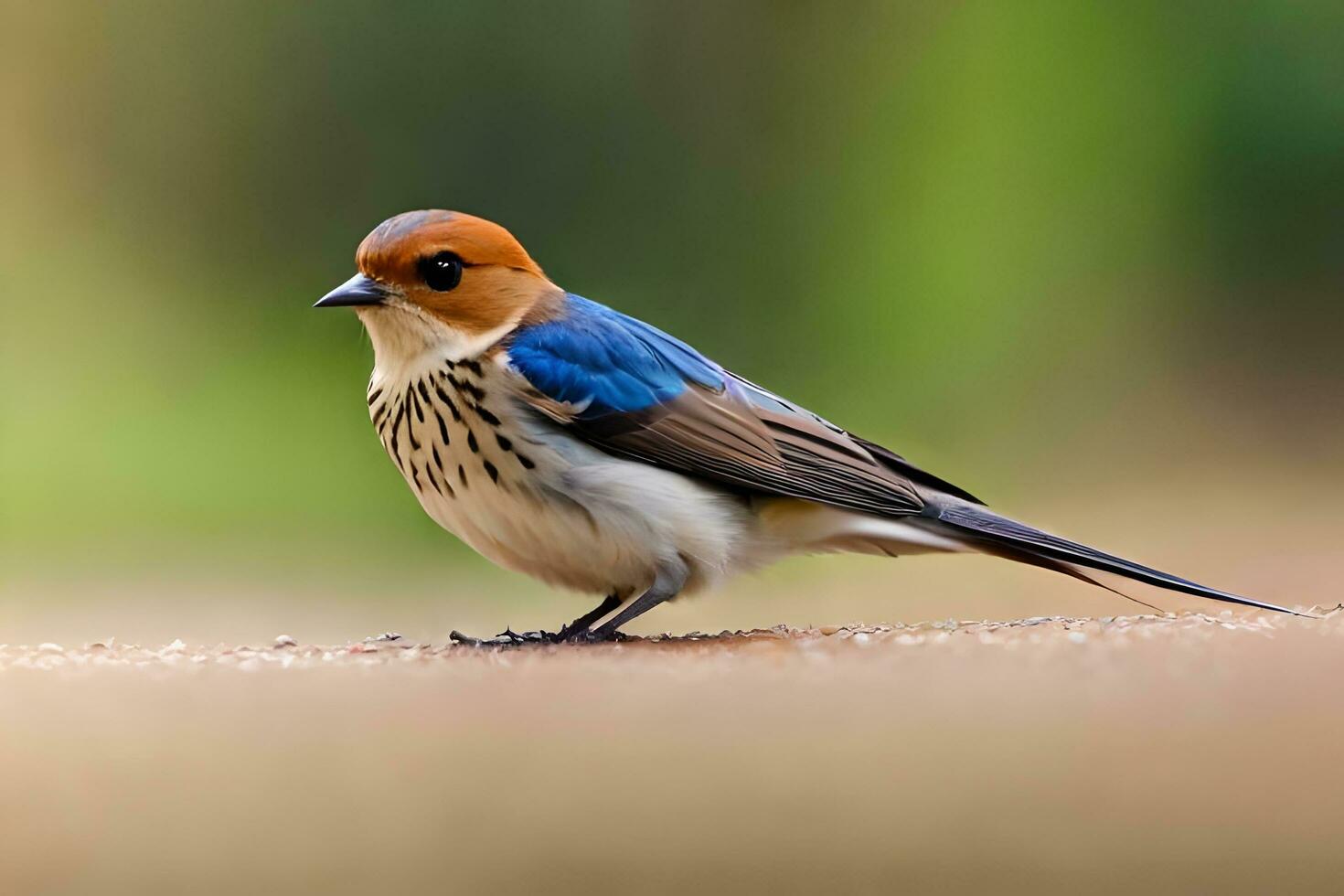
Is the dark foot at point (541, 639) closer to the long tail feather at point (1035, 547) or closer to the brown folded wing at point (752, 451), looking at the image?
the brown folded wing at point (752, 451)

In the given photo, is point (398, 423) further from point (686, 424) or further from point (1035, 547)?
point (1035, 547)

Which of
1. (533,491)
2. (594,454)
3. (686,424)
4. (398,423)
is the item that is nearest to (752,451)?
(686,424)

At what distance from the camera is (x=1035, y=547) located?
2.15 metres

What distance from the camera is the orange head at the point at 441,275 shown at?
2.16 meters

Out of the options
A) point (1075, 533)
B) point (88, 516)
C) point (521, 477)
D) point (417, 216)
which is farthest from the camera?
point (88, 516)

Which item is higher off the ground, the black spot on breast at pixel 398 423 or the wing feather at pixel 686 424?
the wing feather at pixel 686 424

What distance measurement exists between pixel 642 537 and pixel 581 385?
24 cm

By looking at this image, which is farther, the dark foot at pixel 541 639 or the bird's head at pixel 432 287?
the bird's head at pixel 432 287

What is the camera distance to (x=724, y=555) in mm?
2164

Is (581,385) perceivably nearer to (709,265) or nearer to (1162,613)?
(1162,613)

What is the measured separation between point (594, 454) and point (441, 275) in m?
0.37

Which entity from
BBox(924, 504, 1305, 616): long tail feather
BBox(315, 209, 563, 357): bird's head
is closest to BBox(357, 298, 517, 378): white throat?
BBox(315, 209, 563, 357): bird's head

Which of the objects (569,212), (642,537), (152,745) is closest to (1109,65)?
(569,212)

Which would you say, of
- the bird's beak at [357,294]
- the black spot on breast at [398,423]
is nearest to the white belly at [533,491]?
the black spot on breast at [398,423]
